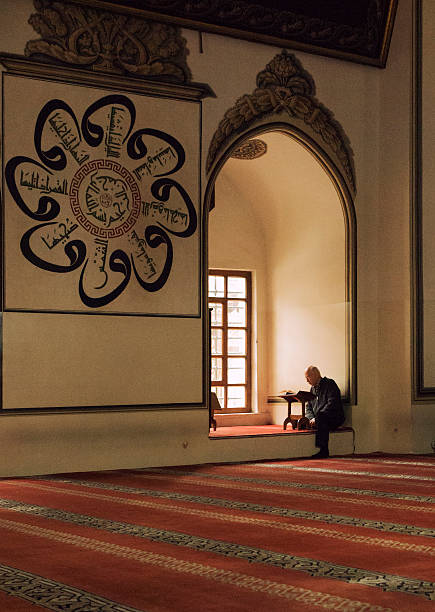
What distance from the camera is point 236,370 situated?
475 inches

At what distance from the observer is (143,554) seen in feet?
14.8

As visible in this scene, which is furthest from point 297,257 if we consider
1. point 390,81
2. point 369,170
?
point 390,81

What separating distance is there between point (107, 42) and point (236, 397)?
5.04 m

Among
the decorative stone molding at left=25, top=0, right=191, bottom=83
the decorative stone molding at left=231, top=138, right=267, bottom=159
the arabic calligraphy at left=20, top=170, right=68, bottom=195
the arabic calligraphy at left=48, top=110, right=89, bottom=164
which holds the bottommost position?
the arabic calligraphy at left=20, top=170, right=68, bottom=195

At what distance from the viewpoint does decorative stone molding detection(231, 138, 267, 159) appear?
1068 cm

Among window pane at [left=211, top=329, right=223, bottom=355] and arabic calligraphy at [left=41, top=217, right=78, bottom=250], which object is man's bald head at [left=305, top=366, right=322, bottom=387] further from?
arabic calligraphy at [left=41, top=217, right=78, bottom=250]

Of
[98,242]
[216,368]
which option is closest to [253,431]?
[216,368]

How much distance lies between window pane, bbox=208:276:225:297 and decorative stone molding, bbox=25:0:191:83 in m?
3.35

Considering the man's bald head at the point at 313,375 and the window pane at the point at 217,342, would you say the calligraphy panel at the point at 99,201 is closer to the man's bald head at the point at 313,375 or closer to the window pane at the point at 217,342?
the man's bald head at the point at 313,375

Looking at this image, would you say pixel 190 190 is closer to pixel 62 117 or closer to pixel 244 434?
pixel 62 117

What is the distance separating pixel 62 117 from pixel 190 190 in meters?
1.45

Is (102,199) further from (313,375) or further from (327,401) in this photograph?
(327,401)

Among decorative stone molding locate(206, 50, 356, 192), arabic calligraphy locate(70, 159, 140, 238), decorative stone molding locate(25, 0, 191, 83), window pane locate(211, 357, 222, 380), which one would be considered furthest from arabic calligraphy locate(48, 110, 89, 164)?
window pane locate(211, 357, 222, 380)

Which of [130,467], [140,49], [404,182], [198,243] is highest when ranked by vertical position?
[140,49]
